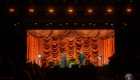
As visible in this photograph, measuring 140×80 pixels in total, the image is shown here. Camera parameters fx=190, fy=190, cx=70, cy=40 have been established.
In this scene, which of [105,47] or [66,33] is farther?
[105,47]

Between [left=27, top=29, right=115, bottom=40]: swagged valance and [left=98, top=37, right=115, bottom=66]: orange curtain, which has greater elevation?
[left=27, top=29, right=115, bottom=40]: swagged valance

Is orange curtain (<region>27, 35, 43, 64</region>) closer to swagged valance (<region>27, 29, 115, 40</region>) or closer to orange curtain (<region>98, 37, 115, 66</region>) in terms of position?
swagged valance (<region>27, 29, 115, 40</region>)

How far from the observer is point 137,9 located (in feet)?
33.8

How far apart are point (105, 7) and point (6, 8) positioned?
5377 millimetres

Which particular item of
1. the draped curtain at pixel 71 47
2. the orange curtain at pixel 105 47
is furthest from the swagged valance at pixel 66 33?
the orange curtain at pixel 105 47

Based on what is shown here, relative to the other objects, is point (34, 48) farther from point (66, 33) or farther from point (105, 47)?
point (105, 47)

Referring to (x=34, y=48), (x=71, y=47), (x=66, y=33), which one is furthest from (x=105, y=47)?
(x=34, y=48)

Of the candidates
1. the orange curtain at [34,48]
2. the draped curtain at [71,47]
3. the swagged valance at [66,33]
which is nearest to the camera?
the swagged valance at [66,33]

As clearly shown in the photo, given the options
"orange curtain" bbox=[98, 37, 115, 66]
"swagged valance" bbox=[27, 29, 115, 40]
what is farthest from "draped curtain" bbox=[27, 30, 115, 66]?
"swagged valance" bbox=[27, 29, 115, 40]

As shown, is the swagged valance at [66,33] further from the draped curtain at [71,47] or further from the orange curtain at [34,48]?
the orange curtain at [34,48]

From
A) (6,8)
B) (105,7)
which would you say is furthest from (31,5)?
(105,7)

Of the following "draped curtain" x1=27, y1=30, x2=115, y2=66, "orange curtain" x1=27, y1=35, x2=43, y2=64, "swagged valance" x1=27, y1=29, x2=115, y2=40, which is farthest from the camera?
"draped curtain" x1=27, y1=30, x2=115, y2=66

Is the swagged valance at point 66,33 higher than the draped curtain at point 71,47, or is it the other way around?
the swagged valance at point 66,33

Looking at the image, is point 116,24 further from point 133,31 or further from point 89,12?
point 89,12
